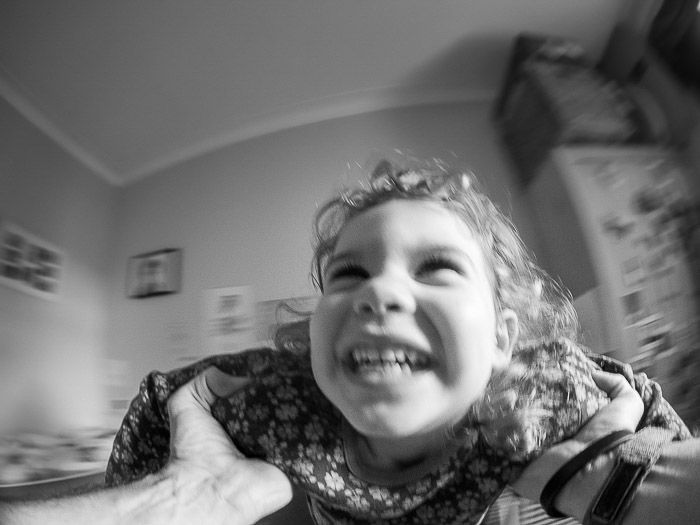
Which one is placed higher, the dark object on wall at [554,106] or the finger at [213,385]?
the dark object on wall at [554,106]

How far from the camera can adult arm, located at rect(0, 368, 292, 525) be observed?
226 mm

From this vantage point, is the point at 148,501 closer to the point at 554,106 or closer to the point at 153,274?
the point at 153,274

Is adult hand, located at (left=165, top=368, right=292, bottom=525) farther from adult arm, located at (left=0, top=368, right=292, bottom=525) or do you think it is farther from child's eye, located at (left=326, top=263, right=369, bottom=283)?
child's eye, located at (left=326, top=263, right=369, bottom=283)

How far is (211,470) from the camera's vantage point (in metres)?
0.29

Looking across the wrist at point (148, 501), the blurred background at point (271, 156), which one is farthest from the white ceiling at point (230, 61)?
the wrist at point (148, 501)

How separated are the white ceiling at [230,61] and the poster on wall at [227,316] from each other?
12cm

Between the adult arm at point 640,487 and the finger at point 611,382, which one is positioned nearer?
the adult arm at point 640,487

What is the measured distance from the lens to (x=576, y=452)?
26 centimetres

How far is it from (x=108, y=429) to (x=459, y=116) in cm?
38

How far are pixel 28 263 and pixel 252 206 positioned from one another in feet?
0.52

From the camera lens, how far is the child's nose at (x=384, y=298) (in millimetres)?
241

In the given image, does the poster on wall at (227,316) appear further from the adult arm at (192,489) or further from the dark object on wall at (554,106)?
the dark object on wall at (554,106)

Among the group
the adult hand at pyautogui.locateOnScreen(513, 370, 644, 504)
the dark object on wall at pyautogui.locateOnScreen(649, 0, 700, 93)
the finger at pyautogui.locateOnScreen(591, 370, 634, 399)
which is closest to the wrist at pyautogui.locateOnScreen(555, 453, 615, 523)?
the adult hand at pyautogui.locateOnScreen(513, 370, 644, 504)

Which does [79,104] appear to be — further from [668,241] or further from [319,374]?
[668,241]
